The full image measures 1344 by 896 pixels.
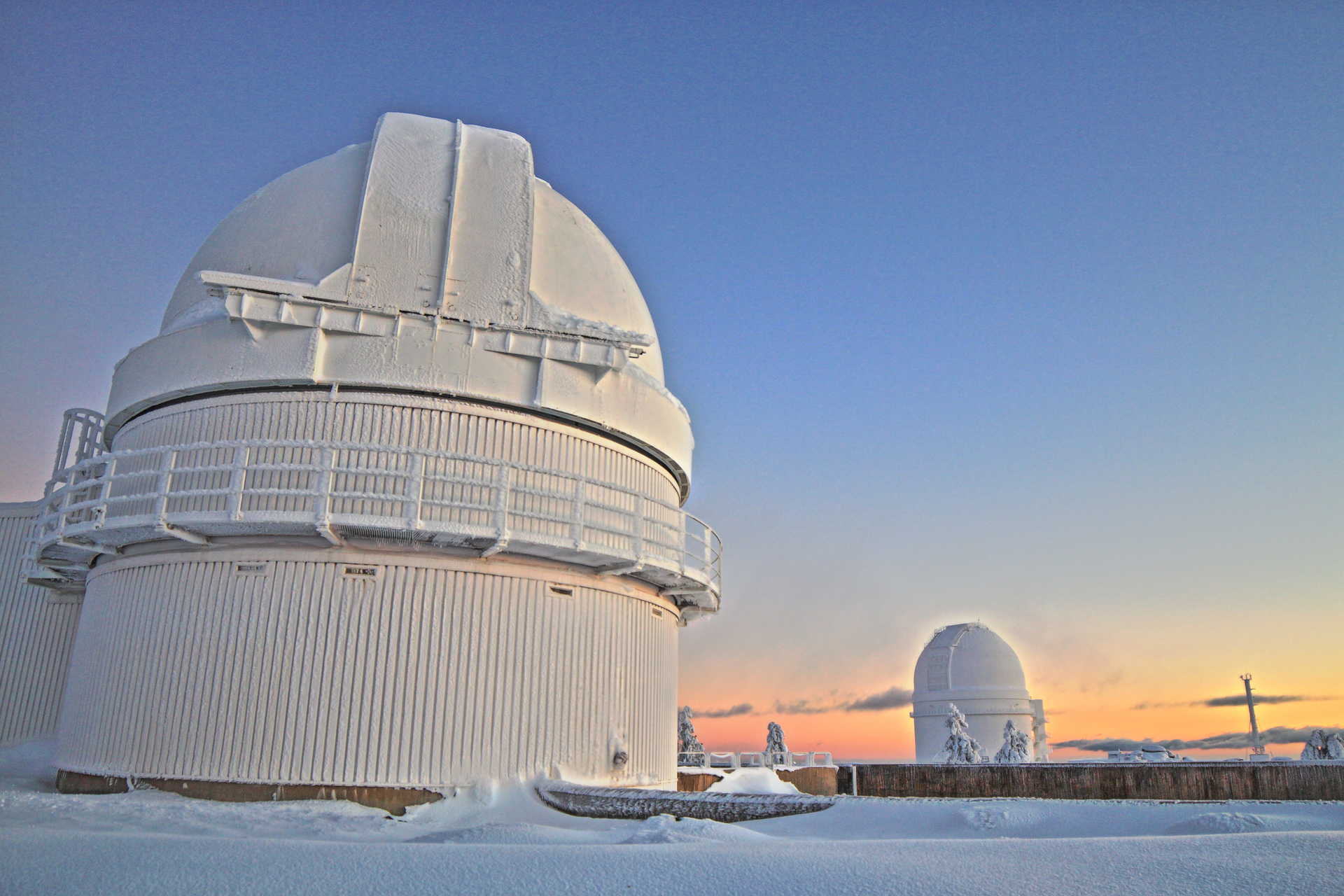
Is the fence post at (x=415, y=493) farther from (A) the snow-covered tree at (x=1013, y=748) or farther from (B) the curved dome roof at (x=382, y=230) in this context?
(A) the snow-covered tree at (x=1013, y=748)

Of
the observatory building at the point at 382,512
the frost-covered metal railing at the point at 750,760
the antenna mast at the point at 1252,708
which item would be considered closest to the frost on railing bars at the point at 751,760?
the frost-covered metal railing at the point at 750,760

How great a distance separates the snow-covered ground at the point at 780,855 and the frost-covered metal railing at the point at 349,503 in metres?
3.97

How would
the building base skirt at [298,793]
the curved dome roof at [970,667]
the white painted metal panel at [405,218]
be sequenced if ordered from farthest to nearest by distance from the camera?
the curved dome roof at [970,667] → the white painted metal panel at [405,218] → the building base skirt at [298,793]

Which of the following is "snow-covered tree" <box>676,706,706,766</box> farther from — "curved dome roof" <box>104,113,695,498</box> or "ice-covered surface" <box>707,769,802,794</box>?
"curved dome roof" <box>104,113,695,498</box>

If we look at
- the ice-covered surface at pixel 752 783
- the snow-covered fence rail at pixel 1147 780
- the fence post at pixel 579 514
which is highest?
the fence post at pixel 579 514

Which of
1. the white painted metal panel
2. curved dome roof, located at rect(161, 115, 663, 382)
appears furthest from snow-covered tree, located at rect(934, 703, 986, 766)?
the white painted metal panel

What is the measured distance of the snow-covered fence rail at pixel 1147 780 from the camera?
13500 mm

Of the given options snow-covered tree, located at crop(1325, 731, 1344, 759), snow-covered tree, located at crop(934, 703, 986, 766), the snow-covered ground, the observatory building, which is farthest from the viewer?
snow-covered tree, located at crop(934, 703, 986, 766)

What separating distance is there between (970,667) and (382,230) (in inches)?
1374

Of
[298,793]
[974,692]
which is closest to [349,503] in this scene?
[298,793]

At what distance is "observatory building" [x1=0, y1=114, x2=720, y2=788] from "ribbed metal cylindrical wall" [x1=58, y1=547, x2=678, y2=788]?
0.12ft

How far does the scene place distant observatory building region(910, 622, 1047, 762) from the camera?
39750mm

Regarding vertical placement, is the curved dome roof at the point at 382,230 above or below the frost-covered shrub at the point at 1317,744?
above

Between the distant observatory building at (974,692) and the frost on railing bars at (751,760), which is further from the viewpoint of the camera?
the distant observatory building at (974,692)
